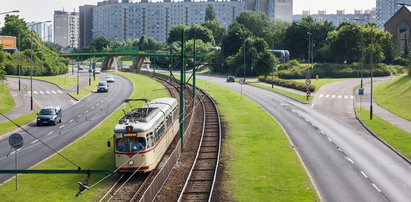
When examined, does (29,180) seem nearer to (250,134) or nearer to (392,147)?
(250,134)

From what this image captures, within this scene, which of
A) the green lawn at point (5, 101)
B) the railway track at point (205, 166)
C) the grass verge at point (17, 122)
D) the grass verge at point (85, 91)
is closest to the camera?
the railway track at point (205, 166)

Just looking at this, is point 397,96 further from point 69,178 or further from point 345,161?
point 69,178

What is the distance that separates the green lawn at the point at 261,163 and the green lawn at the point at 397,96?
15688mm

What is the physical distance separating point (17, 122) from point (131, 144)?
1051 inches

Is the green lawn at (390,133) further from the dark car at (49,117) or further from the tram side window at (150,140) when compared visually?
the dark car at (49,117)

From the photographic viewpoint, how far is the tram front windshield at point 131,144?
2714cm

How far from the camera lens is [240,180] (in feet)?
92.8

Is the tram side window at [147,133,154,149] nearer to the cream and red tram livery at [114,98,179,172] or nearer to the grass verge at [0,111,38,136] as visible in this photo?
the cream and red tram livery at [114,98,179,172]

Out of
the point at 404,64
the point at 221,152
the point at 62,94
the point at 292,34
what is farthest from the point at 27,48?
the point at 221,152

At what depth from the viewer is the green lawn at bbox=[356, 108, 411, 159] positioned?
3884cm

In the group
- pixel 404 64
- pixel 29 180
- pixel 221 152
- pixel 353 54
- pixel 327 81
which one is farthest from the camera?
pixel 404 64

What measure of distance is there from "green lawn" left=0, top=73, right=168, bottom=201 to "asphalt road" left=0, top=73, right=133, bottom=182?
1172mm

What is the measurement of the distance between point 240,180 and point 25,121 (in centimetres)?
3001

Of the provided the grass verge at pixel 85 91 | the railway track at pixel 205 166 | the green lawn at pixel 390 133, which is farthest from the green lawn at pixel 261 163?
the grass verge at pixel 85 91
